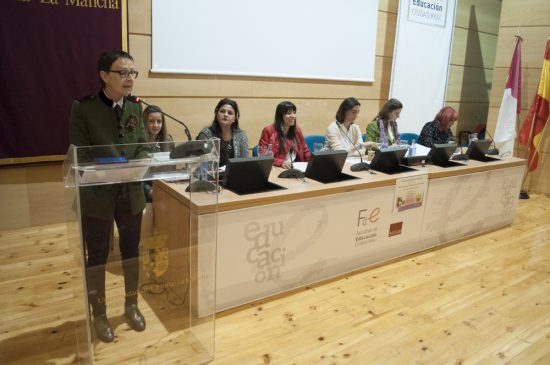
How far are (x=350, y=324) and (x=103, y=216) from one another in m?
1.38

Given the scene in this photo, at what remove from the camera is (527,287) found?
110 inches

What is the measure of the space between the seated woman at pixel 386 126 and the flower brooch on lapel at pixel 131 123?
2.59 metres

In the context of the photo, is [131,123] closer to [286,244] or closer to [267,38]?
[286,244]

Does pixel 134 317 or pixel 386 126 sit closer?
pixel 134 317

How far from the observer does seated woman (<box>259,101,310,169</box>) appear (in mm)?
3268

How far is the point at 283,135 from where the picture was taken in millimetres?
3373

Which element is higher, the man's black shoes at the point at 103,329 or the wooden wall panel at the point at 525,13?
the wooden wall panel at the point at 525,13

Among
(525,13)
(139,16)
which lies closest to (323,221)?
(139,16)

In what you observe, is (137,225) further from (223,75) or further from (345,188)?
(223,75)

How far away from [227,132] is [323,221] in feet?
3.42

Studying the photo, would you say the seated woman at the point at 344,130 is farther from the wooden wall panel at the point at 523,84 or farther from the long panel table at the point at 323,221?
the wooden wall panel at the point at 523,84

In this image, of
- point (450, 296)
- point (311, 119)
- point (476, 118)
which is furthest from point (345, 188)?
point (476, 118)

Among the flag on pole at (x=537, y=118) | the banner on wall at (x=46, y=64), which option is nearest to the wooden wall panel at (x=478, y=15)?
the flag on pole at (x=537, y=118)

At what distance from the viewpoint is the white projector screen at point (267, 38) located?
11.8 feet
